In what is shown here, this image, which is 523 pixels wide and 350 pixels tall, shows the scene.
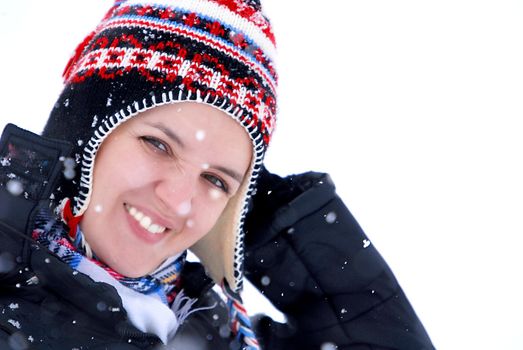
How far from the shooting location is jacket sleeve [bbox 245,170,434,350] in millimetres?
2119

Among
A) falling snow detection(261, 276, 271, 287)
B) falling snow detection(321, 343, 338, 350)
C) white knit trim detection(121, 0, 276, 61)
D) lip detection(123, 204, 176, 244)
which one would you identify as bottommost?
falling snow detection(321, 343, 338, 350)

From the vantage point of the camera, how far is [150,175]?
5.37ft

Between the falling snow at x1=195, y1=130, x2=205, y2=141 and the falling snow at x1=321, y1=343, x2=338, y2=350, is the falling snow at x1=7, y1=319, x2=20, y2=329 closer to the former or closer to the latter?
the falling snow at x1=195, y1=130, x2=205, y2=141

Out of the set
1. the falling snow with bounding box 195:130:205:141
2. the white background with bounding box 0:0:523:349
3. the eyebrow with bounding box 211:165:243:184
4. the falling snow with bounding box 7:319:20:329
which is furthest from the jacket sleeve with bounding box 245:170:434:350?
the white background with bounding box 0:0:523:349

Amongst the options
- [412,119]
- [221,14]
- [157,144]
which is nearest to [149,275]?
[157,144]

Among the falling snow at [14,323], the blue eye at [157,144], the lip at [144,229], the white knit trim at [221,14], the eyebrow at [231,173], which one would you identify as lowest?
the falling snow at [14,323]

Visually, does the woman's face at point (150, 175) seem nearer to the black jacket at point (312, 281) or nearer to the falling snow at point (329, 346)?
the black jacket at point (312, 281)

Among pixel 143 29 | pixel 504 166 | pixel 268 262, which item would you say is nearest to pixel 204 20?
pixel 143 29

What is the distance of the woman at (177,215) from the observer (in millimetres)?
1396

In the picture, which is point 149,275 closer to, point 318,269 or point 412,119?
point 318,269

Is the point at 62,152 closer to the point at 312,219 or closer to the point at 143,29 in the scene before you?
the point at 143,29

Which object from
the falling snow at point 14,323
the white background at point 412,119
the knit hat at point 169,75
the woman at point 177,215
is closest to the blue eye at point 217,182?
the woman at point 177,215

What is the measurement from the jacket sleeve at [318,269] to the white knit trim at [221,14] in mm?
594

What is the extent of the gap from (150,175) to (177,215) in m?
0.17
